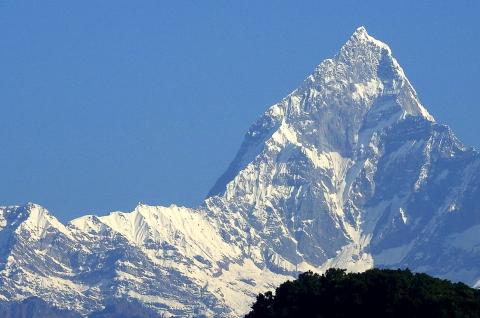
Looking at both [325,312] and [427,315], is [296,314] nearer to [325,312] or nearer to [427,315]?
[325,312]

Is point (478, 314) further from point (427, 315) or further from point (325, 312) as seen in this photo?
point (325, 312)

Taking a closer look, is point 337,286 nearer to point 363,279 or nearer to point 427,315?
point 363,279

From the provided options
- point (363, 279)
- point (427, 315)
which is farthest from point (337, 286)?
point (427, 315)

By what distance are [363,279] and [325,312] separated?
4.92 metres

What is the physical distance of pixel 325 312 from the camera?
640 feet

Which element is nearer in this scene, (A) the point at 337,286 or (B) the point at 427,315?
(B) the point at 427,315

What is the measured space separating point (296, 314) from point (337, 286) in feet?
14.7

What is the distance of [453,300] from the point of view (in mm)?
186000

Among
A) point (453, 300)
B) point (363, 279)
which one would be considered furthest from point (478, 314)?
point (363, 279)

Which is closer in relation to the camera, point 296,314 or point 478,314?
point 478,314

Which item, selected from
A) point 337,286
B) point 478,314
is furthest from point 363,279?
point 478,314

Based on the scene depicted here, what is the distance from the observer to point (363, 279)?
19700 cm

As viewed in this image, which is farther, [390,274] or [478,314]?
[390,274]

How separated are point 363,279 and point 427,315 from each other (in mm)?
13332
